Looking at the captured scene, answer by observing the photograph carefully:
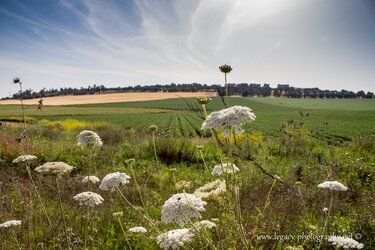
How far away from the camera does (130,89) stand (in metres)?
142

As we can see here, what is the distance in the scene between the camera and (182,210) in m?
2.34

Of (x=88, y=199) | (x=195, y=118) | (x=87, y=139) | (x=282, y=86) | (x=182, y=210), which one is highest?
(x=282, y=86)

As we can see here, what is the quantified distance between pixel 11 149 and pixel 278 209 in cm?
1154

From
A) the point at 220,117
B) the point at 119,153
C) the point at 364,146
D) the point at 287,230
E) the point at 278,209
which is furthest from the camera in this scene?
the point at 364,146

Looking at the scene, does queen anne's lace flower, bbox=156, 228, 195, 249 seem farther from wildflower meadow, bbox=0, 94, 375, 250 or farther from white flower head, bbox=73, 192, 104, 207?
white flower head, bbox=73, 192, 104, 207

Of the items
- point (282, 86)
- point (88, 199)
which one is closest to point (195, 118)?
point (88, 199)

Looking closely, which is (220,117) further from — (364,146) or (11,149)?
(364,146)

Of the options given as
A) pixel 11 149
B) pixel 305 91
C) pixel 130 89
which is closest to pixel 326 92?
pixel 305 91

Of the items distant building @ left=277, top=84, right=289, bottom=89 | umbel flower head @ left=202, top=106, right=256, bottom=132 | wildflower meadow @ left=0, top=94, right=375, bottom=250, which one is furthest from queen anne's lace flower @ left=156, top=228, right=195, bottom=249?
distant building @ left=277, top=84, right=289, bottom=89

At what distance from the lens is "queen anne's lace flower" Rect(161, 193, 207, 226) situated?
2.30 m

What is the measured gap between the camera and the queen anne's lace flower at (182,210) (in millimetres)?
2301

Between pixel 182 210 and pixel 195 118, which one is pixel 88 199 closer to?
pixel 182 210

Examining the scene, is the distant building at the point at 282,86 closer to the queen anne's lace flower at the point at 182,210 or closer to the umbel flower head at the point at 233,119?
the umbel flower head at the point at 233,119

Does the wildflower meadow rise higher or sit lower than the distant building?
lower
